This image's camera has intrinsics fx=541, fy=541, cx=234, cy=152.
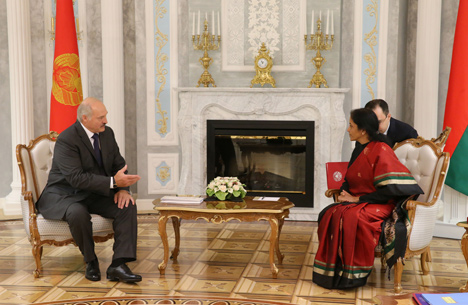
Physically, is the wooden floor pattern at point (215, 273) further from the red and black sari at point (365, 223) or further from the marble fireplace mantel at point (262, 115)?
the marble fireplace mantel at point (262, 115)

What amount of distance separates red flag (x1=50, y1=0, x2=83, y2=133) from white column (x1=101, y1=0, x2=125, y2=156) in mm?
431

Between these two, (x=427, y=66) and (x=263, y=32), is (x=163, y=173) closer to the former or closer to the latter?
(x=263, y=32)

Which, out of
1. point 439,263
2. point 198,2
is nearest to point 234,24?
point 198,2

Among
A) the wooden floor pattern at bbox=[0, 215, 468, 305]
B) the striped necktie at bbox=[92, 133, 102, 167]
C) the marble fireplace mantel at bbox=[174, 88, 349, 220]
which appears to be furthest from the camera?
the marble fireplace mantel at bbox=[174, 88, 349, 220]

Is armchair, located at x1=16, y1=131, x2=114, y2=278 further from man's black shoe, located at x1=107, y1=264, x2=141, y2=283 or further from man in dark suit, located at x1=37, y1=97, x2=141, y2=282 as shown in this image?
man's black shoe, located at x1=107, y1=264, x2=141, y2=283

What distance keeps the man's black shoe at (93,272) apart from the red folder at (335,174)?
2020mm

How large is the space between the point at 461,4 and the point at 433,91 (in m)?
1.07

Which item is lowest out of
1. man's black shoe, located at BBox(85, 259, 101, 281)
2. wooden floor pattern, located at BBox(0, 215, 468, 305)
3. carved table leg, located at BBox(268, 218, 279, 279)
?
wooden floor pattern, located at BBox(0, 215, 468, 305)

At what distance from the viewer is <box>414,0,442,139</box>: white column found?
5.92 meters

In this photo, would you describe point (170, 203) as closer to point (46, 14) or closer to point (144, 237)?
point (144, 237)

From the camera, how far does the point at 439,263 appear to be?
4.62m

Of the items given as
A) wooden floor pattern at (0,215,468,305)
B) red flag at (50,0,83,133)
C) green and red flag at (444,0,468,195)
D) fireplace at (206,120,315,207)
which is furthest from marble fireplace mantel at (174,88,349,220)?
green and red flag at (444,0,468,195)

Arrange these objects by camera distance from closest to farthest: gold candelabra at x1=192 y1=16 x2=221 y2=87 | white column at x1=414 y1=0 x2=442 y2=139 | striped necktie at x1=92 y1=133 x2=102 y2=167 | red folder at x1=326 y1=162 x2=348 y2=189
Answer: striped necktie at x1=92 y1=133 x2=102 y2=167 → red folder at x1=326 y1=162 x2=348 y2=189 → white column at x1=414 y1=0 x2=442 y2=139 → gold candelabra at x1=192 y1=16 x2=221 y2=87

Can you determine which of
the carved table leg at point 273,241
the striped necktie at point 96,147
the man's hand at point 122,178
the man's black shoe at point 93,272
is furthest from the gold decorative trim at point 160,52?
the carved table leg at point 273,241
